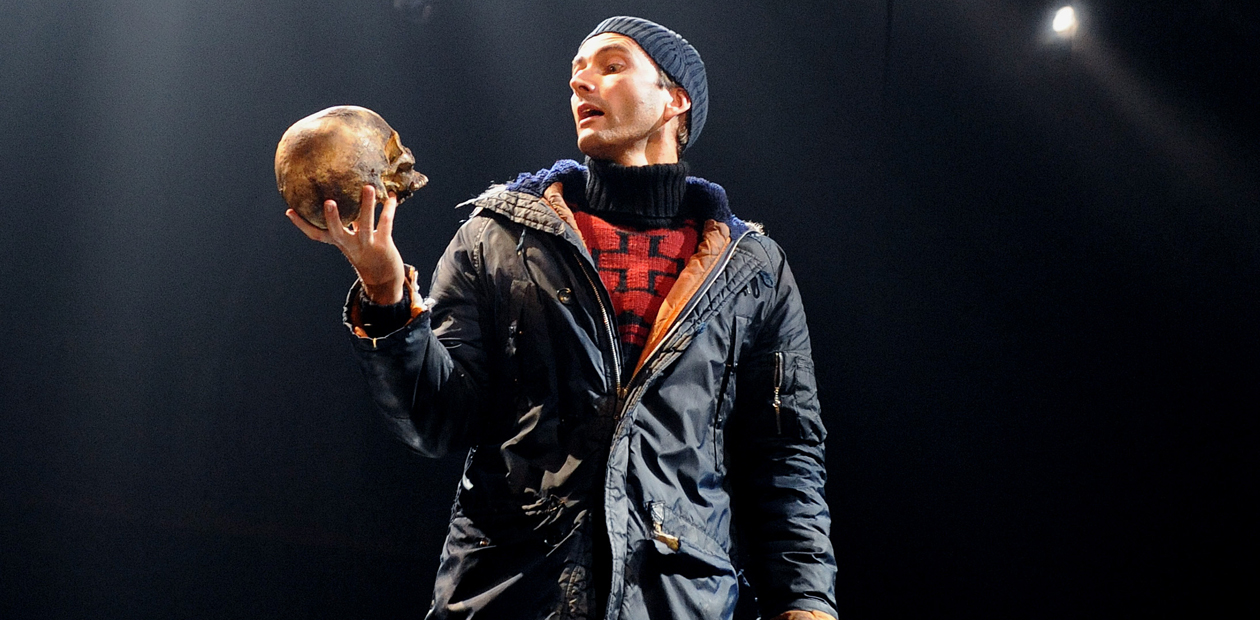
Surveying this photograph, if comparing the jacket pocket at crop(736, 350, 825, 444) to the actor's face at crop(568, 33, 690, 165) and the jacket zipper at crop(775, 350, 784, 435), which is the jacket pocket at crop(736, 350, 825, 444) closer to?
the jacket zipper at crop(775, 350, 784, 435)

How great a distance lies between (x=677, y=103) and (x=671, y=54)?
108 mm

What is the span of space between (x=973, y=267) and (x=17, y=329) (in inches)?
128

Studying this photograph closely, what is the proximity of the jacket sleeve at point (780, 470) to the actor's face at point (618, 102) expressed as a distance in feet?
1.26

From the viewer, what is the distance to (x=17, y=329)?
10.2 ft

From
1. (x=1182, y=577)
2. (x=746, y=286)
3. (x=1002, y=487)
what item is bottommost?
(x=1182, y=577)

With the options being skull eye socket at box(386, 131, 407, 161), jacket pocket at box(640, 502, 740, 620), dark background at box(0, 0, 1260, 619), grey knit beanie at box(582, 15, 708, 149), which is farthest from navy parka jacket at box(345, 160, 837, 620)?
dark background at box(0, 0, 1260, 619)

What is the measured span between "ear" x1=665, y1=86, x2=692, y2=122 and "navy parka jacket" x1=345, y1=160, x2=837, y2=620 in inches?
12.4

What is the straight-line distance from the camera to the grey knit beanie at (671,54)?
1940mm

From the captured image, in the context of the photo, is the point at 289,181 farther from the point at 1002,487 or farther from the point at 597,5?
the point at 1002,487

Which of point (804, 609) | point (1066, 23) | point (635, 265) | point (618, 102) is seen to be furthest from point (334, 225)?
point (1066, 23)

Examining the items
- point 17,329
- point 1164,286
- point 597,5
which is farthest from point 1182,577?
point 17,329

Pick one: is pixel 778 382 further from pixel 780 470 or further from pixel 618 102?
pixel 618 102

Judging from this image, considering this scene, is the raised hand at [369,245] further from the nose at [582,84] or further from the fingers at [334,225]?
the nose at [582,84]

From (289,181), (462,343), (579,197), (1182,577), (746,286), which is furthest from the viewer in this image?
(1182,577)
